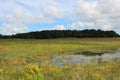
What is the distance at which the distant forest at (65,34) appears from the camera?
10900 cm

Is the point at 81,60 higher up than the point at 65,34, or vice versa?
the point at 65,34

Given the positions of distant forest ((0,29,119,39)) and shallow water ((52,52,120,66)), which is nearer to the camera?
shallow water ((52,52,120,66))

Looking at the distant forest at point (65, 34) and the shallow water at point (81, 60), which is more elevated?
the distant forest at point (65, 34)

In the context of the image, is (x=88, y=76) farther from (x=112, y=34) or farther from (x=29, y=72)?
(x=112, y=34)

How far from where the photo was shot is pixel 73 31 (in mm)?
Result: 116562

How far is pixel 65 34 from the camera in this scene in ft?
374

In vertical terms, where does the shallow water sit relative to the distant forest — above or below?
below

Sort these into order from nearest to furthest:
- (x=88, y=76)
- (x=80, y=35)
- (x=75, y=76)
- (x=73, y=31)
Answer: (x=75, y=76), (x=88, y=76), (x=80, y=35), (x=73, y=31)

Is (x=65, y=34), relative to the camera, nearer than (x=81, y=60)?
No

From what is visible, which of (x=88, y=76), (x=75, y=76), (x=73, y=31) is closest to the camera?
(x=75, y=76)

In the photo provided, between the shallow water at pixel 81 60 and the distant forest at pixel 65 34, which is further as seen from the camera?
the distant forest at pixel 65 34

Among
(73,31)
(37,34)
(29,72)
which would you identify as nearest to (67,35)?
(73,31)

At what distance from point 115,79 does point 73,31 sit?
107532 millimetres

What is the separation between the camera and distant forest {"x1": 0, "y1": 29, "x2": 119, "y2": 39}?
10900cm
